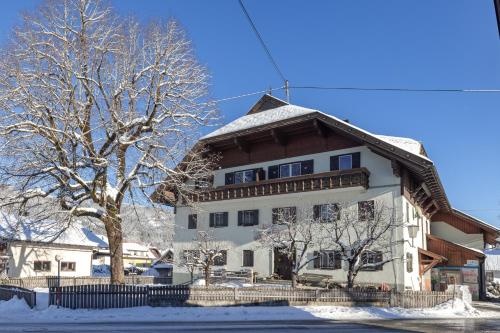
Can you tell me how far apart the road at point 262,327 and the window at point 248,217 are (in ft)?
62.1

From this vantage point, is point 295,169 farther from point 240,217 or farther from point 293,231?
point 240,217

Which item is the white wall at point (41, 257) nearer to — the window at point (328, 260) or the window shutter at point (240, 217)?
the window shutter at point (240, 217)

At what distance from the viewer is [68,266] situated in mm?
41594

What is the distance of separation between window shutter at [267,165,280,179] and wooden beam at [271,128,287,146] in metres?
1.85

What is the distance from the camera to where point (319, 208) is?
112 ft

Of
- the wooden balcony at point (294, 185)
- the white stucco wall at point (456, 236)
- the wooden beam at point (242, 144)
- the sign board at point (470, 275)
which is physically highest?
the wooden beam at point (242, 144)

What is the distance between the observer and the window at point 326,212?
3255cm

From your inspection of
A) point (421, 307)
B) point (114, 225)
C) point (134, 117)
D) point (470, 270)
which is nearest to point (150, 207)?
point (114, 225)

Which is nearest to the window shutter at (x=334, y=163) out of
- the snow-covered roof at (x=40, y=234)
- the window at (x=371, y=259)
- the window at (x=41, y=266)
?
the window at (x=371, y=259)

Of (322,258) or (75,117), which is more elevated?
(75,117)

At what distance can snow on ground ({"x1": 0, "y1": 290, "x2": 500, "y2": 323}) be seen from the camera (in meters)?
19.0

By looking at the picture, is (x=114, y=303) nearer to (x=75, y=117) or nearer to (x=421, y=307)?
(x=75, y=117)

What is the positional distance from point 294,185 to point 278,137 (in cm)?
438

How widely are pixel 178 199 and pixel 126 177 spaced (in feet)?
54.6
